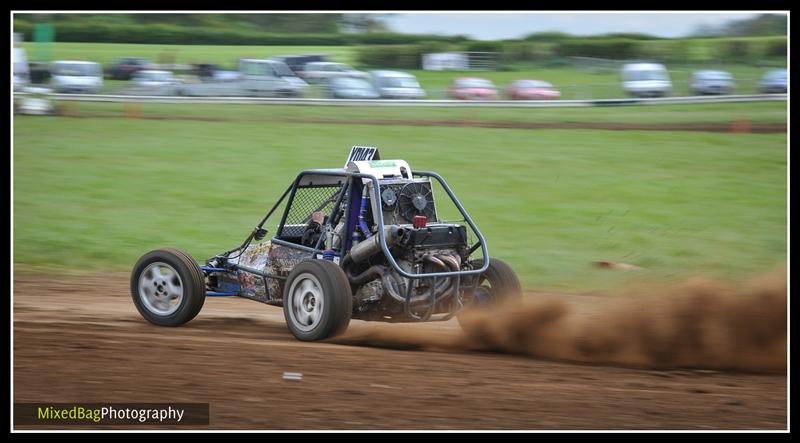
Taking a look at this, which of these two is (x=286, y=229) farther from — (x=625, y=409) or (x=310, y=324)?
(x=625, y=409)

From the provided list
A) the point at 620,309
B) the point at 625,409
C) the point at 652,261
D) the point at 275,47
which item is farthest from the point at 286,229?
the point at 275,47

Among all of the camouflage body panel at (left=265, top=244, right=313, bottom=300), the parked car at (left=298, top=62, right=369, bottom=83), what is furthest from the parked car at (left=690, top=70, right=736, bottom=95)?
the camouflage body panel at (left=265, top=244, right=313, bottom=300)

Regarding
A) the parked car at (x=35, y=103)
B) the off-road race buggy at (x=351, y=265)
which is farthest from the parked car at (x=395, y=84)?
the off-road race buggy at (x=351, y=265)

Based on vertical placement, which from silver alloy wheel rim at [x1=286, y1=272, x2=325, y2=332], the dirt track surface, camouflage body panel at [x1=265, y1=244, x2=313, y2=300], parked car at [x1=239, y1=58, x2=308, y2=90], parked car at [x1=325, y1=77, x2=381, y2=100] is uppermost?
parked car at [x1=239, y1=58, x2=308, y2=90]

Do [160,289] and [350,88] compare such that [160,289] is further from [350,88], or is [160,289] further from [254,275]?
[350,88]

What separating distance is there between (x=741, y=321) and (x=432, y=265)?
2.76 m

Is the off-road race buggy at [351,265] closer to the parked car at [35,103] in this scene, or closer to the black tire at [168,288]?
the black tire at [168,288]

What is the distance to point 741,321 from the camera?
915 cm

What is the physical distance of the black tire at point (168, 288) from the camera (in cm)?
1002

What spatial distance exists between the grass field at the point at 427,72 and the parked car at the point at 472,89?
0.16m

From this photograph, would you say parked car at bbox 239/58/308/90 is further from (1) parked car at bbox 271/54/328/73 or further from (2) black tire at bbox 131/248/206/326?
(2) black tire at bbox 131/248/206/326

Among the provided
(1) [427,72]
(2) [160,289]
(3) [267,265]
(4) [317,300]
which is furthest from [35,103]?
(4) [317,300]

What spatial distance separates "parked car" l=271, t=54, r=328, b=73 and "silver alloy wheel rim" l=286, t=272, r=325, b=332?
51.4 feet

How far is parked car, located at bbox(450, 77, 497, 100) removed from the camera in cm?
2559
